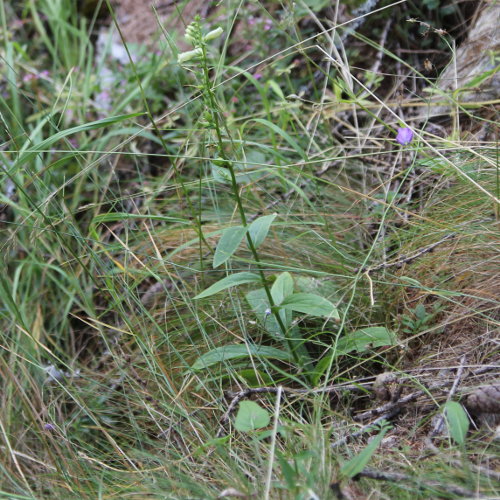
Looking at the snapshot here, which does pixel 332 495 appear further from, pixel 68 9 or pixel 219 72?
pixel 68 9

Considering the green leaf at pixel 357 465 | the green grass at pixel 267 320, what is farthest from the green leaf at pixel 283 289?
the green leaf at pixel 357 465

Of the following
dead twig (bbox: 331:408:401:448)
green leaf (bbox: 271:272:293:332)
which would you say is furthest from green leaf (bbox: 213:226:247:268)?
dead twig (bbox: 331:408:401:448)

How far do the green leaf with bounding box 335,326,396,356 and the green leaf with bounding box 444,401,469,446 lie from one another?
33 cm

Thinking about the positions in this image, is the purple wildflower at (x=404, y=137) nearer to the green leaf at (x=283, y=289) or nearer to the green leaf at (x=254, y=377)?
the green leaf at (x=283, y=289)

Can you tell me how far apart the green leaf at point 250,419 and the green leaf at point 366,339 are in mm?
292

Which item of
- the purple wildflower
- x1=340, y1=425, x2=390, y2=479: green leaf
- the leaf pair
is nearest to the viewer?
x1=340, y1=425, x2=390, y2=479: green leaf

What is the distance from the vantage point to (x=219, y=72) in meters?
1.62

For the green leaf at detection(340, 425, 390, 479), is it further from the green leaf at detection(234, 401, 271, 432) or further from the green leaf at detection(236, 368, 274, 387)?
the green leaf at detection(236, 368, 274, 387)

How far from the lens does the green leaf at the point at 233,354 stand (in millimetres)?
1382

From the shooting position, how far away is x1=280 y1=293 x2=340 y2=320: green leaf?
127cm

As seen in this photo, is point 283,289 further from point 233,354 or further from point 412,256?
point 412,256

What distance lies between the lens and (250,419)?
1.09 meters

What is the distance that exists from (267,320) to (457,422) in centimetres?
57

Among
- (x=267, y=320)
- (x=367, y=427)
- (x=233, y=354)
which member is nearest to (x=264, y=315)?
(x=267, y=320)
